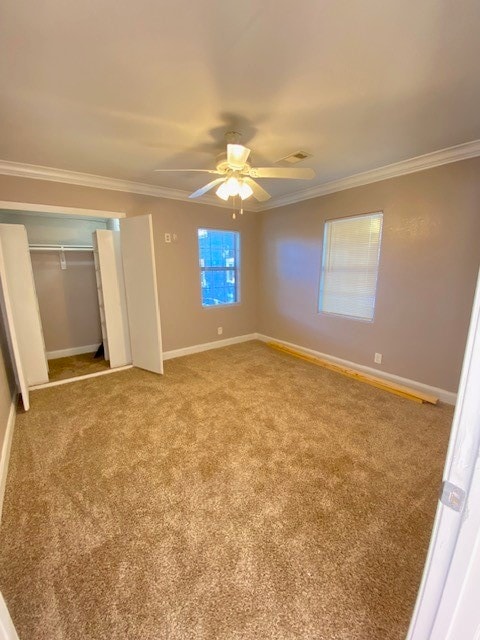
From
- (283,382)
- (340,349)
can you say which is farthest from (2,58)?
(340,349)

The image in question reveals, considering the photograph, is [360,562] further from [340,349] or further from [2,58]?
[2,58]

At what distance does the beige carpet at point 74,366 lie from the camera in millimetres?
3488

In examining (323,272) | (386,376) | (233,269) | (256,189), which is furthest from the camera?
(233,269)

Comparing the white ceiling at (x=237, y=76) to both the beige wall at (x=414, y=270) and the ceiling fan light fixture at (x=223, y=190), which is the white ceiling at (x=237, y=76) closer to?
the ceiling fan light fixture at (x=223, y=190)

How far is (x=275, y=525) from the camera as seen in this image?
1476 mm

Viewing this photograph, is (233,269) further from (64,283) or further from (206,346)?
(64,283)

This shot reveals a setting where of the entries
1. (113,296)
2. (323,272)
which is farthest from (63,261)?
(323,272)

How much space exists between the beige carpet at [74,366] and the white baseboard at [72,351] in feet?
0.34

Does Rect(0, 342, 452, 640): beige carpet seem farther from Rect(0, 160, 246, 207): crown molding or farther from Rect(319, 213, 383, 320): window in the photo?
Rect(0, 160, 246, 207): crown molding

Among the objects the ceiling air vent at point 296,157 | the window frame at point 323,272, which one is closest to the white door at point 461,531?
the ceiling air vent at point 296,157

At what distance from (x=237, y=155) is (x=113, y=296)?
8.53 feet

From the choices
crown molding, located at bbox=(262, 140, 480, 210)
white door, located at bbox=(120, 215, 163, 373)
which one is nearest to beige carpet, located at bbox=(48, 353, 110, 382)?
white door, located at bbox=(120, 215, 163, 373)

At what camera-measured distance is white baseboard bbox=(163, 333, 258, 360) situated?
4062mm

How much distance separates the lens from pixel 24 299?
3029 millimetres
